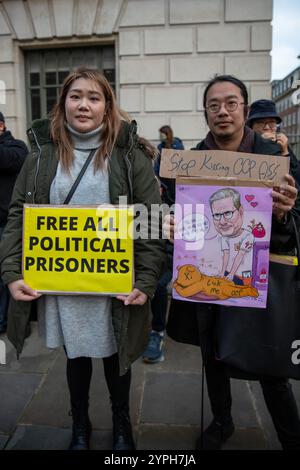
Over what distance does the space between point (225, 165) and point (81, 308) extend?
0.94 m

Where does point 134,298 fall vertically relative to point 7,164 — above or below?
below

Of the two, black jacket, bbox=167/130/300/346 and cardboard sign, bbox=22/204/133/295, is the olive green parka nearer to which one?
cardboard sign, bbox=22/204/133/295

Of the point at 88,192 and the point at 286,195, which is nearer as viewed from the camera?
the point at 286,195

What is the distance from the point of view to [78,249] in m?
1.78

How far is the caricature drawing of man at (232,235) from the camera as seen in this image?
5.31ft

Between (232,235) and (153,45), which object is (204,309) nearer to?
(232,235)

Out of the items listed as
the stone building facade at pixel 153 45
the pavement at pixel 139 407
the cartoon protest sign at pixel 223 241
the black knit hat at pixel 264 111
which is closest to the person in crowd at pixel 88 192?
the cartoon protest sign at pixel 223 241

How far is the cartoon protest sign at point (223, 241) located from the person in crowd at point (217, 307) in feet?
0.27

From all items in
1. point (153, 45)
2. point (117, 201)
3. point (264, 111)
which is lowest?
point (117, 201)

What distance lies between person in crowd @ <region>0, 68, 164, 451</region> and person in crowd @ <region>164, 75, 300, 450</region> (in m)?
0.25

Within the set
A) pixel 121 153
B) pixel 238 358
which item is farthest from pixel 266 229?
pixel 121 153

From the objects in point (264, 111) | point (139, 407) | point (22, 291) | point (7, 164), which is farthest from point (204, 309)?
point (7, 164)
